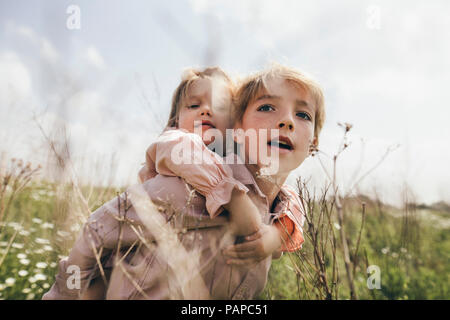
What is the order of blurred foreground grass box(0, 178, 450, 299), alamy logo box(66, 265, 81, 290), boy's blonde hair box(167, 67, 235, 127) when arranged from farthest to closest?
blurred foreground grass box(0, 178, 450, 299) → boy's blonde hair box(167, 67, 235, 127) → alamy logo box(66, 265, 81, 290)

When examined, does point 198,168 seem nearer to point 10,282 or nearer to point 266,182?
point 266,182

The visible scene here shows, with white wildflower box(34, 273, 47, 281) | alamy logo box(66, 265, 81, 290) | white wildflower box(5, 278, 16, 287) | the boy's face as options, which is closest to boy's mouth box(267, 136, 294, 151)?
the boy's face

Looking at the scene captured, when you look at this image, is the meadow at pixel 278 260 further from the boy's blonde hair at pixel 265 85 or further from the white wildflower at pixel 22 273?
the boy's blonde hair at pixel 265 85

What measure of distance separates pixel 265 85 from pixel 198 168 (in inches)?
21.9

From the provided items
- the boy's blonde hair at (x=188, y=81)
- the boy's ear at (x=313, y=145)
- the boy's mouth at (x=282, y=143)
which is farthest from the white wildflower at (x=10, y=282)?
the boy's ear at (x=313, y=145)

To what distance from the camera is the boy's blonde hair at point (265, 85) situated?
136 centimetres

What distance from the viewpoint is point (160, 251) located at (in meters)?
1.01

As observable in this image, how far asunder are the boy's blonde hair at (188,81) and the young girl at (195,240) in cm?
32

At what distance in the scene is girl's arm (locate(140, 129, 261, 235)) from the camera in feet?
3.43

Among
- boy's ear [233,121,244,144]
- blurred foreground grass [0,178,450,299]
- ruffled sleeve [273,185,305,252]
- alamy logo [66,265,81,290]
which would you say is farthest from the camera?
blurred foreground grass [0,178,450,299]

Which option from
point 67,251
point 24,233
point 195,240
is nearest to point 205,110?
point 195,240

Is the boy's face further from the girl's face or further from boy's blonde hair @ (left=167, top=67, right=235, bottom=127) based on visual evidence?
boy's blonde hair @ (left=167, top=67, right=235, bottom=127)

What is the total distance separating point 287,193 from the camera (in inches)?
56.1
